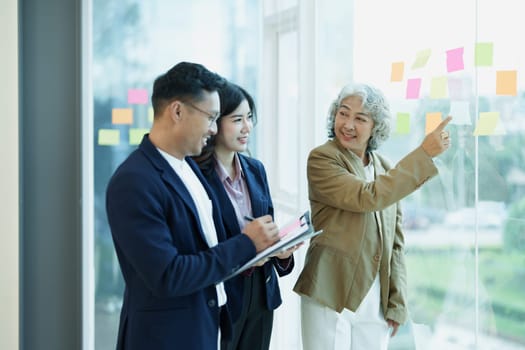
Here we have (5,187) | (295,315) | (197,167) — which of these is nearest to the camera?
(197,167)

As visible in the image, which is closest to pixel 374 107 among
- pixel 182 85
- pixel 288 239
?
pixel 288 239

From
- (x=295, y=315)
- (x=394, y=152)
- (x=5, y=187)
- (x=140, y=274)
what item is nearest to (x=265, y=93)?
(x=394, y=152)

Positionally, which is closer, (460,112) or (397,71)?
(460,112)

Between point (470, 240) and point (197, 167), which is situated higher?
point (197, 167)

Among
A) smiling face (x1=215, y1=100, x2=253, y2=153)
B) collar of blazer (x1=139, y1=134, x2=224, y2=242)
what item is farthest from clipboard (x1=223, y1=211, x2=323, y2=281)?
smiling face (x1=215, y1=100, x2=253, y2=153)

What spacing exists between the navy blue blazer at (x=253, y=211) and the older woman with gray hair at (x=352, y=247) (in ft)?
0.43

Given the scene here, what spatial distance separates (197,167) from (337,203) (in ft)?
1.64

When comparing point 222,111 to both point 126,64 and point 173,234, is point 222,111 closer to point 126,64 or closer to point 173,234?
Result: point 173,234

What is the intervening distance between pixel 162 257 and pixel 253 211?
64 cm

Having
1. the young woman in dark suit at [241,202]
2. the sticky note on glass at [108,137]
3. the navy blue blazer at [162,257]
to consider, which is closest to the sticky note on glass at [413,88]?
the young woman in dark suit at [241,202]

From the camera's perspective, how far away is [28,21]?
3139mm

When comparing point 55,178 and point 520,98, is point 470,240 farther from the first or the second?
point 55,178

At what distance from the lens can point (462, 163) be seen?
2.23 m

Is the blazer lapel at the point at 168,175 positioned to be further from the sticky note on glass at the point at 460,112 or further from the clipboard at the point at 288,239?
the sticky note on glass at the point at 460,112
